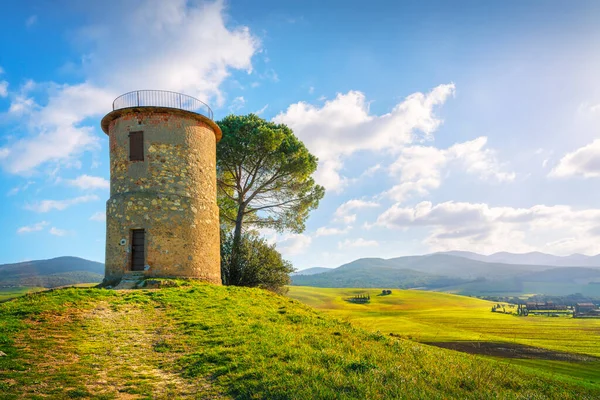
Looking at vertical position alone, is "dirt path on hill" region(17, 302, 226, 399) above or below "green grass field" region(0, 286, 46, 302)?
above

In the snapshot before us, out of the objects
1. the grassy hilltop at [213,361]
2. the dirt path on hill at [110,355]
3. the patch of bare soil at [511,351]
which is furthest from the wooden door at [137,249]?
the patch of bare soil at [511,351]

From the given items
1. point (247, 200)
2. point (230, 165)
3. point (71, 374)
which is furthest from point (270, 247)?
point (71, 374)

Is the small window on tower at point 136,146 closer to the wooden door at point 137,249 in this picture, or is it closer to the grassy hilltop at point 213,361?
the wooden door at point 137,249

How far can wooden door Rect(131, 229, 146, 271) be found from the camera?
675 inches

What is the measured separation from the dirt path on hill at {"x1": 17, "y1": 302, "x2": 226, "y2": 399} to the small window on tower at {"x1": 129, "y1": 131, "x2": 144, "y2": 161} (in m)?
8.59

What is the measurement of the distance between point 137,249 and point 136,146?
513cm

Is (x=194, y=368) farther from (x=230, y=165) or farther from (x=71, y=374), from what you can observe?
(x=230, y=165)

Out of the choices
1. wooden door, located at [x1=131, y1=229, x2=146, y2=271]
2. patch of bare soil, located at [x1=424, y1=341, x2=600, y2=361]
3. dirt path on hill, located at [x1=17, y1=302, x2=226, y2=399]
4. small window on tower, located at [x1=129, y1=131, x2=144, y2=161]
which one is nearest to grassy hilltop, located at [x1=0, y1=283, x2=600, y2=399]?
dirt path on hill, located at [x1=17, y1=302, x2=226, y2=399]

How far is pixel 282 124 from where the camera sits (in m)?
27.1

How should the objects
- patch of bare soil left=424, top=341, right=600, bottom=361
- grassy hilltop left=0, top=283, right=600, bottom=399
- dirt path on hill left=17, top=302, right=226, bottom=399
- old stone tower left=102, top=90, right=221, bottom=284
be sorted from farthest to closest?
old stone tower left=102, top=90, right=221, bottom=284 < patch of bare soil left=424, top=341, right=600, bottom=361 < dirt path on hill left=17, top=302, right=226, bottom=399 < grassy hilltop left=0, top=283, right=600, bottom=399

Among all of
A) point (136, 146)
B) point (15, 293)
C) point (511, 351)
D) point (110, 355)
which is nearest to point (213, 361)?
point (110, 355)

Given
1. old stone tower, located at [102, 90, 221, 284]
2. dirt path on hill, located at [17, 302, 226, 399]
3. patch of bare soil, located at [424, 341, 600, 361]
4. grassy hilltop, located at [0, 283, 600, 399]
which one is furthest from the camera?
old stone tower, located at [102, 90, 221, 284]

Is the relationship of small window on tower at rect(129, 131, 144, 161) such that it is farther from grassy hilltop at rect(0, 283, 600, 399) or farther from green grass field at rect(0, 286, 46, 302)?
grassy hilltop at rect(0, 283, 600, 399)

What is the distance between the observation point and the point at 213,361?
7637 millimetres
